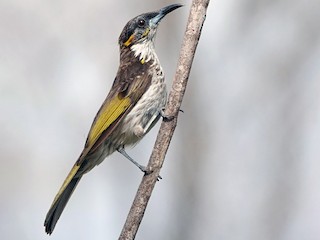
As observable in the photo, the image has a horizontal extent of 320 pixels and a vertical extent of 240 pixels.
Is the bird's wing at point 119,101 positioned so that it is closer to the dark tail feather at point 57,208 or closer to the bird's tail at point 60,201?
the bird's tail at point 60,201

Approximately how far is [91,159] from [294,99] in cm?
430

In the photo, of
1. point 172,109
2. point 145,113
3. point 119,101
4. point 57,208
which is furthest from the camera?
point 119,101

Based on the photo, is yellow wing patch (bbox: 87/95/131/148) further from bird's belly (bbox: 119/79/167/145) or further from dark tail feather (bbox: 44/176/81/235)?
dark tail feather (bbox: 44/176/81/235)

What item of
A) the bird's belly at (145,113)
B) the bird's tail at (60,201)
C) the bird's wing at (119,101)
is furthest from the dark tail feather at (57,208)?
the bird's belly at (145,113)

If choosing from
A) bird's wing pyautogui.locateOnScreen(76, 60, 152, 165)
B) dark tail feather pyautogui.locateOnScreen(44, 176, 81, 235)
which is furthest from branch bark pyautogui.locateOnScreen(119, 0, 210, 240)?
bird's wing pyautogui.locateOnScreen(76, 60, 152, 165)

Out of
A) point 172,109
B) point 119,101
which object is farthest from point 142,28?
point 172,109

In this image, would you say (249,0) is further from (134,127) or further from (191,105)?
(134,127)

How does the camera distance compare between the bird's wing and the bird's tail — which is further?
the bird's wing

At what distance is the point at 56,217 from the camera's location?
6230 mm

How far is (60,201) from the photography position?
20.7 ft

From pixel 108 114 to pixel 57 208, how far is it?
3.30 ft

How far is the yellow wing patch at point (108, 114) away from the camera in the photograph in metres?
6.77

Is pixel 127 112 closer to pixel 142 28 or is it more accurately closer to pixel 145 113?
pixel 145 113

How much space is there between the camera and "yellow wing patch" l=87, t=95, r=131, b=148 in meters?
6.77
